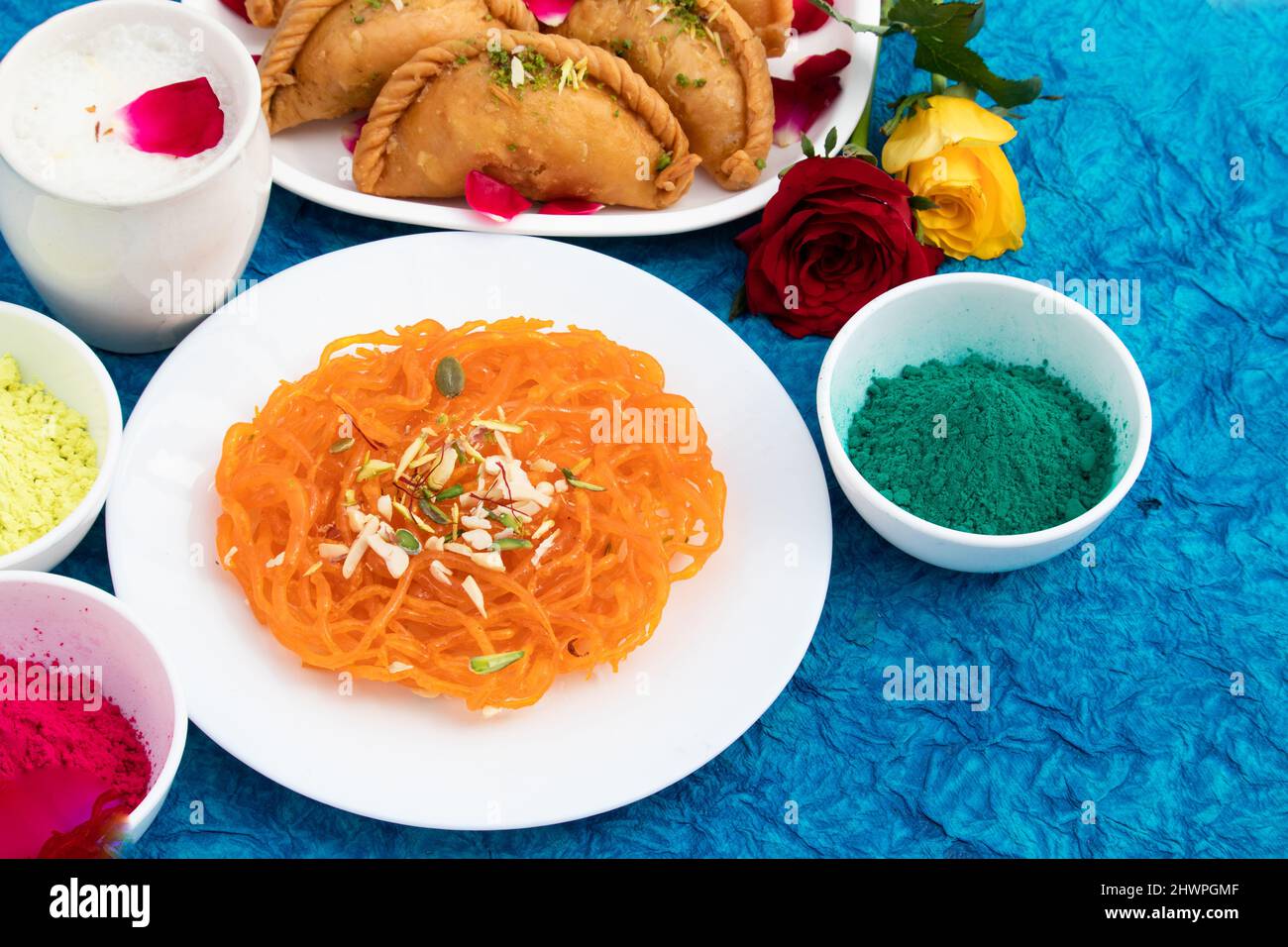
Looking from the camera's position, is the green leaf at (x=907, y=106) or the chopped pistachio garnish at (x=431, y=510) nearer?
the chopped pistachio garnish at (x=431, y=510)

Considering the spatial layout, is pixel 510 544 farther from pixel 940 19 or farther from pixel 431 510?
pixel 940 19

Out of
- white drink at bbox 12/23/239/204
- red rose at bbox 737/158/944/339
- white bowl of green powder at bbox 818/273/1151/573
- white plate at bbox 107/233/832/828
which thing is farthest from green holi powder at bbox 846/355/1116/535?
white drink at bbox 12/23/239/204

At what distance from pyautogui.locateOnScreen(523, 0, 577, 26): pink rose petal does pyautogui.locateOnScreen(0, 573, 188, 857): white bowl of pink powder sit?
1642mm

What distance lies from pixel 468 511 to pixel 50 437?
825mm

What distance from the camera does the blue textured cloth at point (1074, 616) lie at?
8.98 feet

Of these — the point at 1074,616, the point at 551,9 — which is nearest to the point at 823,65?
the point at 551,9

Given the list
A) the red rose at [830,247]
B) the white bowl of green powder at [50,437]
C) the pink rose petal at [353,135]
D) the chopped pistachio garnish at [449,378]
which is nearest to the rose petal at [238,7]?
the pink rose petal at [353,135]

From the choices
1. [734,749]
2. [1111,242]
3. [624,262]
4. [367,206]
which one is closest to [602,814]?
[734,749]

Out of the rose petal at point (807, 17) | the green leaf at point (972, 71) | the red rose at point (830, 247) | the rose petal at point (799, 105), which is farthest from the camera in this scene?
the rose petal at point (807, 17)

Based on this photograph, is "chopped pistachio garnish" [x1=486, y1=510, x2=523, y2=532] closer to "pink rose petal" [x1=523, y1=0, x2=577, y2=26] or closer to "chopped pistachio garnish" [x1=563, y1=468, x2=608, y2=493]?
"chopped pistachio garnish" [x1=563, y1=468, x2=608, y2=493]

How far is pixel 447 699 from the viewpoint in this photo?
2635mm

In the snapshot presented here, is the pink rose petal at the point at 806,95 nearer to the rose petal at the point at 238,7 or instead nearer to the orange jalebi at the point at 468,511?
the orange jalebi at the point at 468,511

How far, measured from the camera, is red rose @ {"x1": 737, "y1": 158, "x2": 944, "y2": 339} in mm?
3027

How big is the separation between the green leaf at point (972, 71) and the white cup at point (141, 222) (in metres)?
1.48
